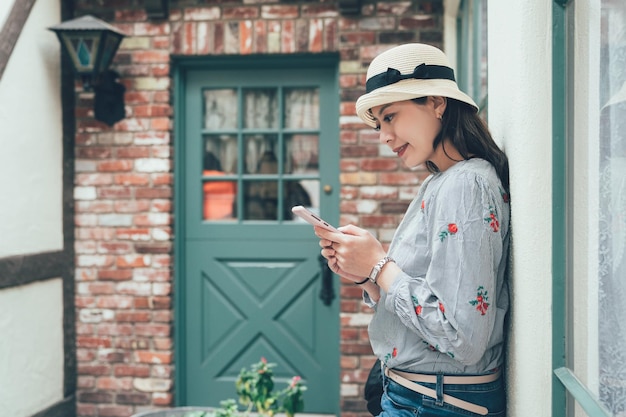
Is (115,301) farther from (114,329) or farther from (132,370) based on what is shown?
(132,370)

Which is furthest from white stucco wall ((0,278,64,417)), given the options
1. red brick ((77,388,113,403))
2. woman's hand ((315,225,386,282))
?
woman's hand ((315,225,386,282))

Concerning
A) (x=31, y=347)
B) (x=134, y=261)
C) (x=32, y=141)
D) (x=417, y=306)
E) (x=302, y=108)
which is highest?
(x=302, y=108)

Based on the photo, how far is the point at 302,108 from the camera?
159 inches

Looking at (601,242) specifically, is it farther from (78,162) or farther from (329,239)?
(78,162)

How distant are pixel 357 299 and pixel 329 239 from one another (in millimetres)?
2181

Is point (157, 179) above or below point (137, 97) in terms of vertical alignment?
below

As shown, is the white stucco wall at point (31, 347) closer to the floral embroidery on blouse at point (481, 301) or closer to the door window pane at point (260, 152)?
the door window pane at point (260, 152)

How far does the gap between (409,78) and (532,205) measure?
43 centimetres

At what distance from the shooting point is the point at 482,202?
1500 millimetres

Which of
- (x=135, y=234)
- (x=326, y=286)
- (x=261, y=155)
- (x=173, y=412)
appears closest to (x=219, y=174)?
(x=261, y=155)

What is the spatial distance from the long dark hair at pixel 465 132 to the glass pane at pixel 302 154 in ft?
7.89

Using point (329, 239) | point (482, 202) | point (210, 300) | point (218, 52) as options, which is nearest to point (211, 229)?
point (210, 300)

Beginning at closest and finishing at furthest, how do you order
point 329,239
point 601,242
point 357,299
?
point 601,242 < point 329,239 < point 357,299

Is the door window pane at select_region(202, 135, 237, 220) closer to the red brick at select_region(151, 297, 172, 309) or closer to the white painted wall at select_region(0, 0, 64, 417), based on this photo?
the red brick at select_region(151, 297, 172, 309)
